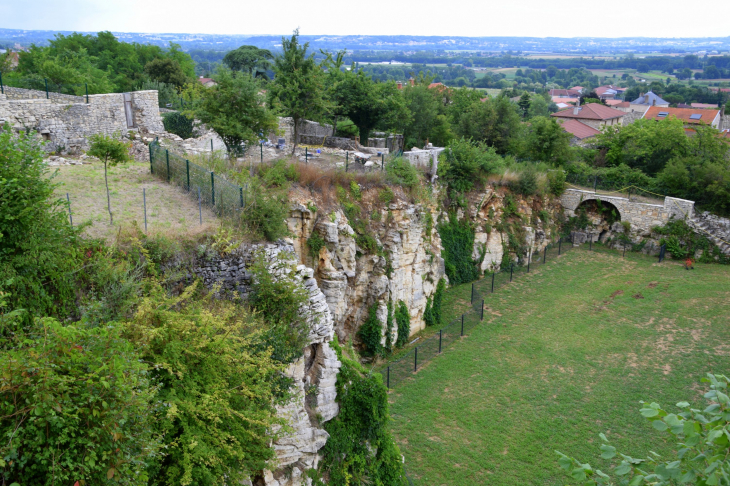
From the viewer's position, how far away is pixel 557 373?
18078mm

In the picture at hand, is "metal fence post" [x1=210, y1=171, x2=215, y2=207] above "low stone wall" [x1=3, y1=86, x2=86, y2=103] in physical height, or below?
below

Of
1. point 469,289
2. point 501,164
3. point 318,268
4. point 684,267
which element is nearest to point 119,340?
point 318,268

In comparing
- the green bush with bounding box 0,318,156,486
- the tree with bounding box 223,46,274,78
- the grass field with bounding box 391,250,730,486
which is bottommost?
the grass field with bounding box 391,250,730,486

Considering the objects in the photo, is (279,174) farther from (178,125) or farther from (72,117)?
(178,125)

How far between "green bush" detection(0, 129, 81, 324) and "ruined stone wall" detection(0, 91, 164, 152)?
874 centimetres

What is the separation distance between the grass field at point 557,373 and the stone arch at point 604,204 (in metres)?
5.07

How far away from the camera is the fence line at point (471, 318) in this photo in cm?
1788

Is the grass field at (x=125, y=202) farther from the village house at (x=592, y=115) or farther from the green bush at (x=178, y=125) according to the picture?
the village house at (x=592, y=115)

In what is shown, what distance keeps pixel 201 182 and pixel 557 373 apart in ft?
43.1

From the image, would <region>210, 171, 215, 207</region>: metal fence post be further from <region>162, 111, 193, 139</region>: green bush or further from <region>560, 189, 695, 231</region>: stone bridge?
<region>560, 189, 695, 231</region>: stone bridge

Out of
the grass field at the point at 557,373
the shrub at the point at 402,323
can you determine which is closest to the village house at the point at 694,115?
the grass field at the point at 557,373

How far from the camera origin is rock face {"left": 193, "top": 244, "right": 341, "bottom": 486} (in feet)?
34.2

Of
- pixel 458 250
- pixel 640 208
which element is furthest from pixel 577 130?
pixel 458 250

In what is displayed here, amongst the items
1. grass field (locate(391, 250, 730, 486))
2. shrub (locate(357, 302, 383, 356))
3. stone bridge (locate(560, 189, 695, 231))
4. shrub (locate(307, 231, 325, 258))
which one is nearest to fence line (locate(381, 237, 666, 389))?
grass field (locate(391, 250, 730, 486))
